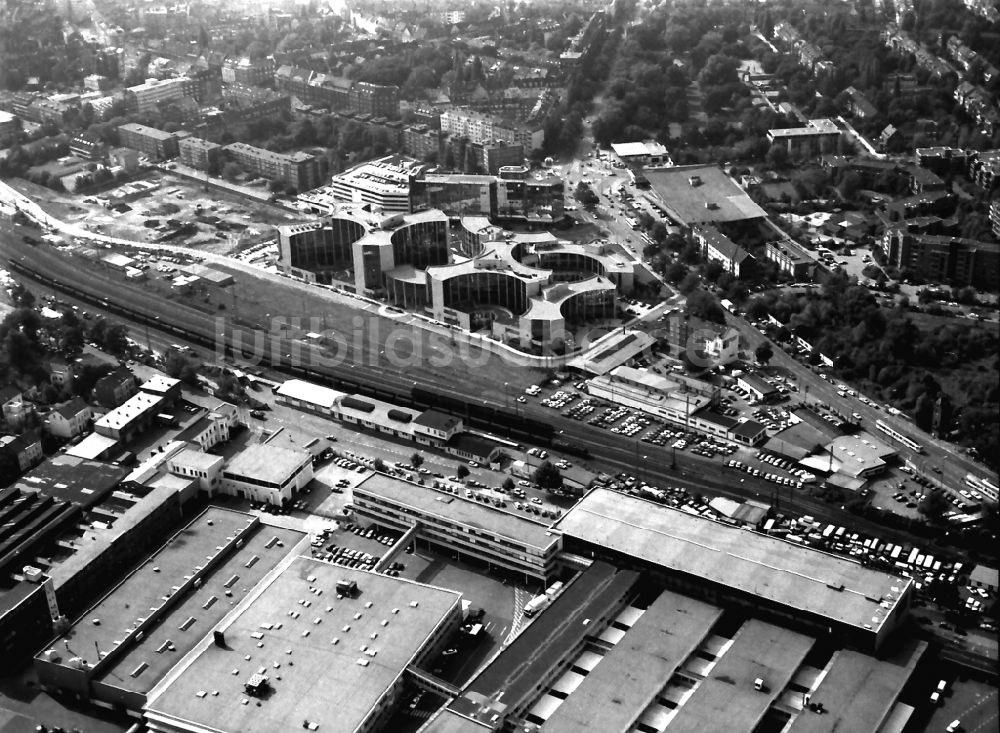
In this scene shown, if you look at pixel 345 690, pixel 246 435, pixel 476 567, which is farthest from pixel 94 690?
pixel 246 435

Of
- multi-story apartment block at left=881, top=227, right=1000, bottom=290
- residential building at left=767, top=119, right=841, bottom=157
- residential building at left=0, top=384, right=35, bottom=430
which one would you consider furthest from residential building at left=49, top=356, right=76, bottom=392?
residential building at left=767, top=119, right=841, bottom=157

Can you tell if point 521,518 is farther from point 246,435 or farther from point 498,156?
point 498,156

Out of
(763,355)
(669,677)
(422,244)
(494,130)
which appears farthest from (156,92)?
(669,677)

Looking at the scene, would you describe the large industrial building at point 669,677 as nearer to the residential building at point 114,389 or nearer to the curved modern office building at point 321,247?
the residential building at point 114,389

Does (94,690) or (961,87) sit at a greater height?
(961,87)

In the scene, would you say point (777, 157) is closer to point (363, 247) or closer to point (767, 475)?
point (363, 247)

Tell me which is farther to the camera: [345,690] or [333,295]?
[333,295]

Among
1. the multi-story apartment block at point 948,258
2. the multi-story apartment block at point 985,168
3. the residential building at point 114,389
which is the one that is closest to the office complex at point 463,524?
the residential building at point 114,389
